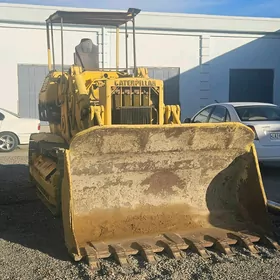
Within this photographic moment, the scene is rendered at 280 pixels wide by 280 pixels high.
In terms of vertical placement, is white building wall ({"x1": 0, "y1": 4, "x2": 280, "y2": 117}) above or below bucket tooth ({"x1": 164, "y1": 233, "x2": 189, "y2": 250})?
above

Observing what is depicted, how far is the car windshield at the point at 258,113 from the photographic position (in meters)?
9.41

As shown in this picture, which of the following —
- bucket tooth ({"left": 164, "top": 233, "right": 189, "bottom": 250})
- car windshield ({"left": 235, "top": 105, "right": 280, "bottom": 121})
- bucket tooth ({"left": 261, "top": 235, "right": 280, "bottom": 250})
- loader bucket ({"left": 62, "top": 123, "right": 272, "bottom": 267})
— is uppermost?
car windshield ({"left": 235, "top": 105, "right": 280, "bottom": 121})

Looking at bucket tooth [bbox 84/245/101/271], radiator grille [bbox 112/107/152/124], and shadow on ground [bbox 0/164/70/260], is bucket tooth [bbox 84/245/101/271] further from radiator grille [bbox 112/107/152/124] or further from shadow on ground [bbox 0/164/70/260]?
radiator grille [bbox 112/107/152/124]

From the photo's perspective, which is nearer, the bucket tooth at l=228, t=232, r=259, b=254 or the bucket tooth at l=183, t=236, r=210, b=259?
the bucket tooth at l=183, t=236, r=210, b=259

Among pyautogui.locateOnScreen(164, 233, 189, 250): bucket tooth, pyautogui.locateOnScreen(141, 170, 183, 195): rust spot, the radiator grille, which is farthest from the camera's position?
the radiator grille

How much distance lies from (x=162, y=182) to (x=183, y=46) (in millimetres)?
13592

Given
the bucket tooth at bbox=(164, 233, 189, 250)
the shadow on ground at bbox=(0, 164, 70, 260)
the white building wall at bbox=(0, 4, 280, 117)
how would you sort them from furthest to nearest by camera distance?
the white building wall at bbox=(0, 4, 280, 117), the shadow on ground at bbox=(0, 164, 70, 260), the bucket tooth at bbox=(164, 233, 189, 250)

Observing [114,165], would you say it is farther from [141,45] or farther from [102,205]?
[141,45]

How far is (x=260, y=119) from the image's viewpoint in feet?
30.7

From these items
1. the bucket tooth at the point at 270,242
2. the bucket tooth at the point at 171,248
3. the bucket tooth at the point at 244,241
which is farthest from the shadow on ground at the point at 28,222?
the bucket tooth at the point at 270,242

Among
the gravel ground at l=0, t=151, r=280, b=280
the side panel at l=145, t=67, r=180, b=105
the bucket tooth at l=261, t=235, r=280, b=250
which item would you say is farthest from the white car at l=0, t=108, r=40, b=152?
the bucket tooth at l=261, t=235, r=280, b=250

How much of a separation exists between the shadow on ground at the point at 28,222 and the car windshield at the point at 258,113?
4.41m

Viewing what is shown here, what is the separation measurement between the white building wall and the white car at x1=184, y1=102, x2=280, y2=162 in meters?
7.30

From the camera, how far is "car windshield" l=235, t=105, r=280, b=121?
9414mm
